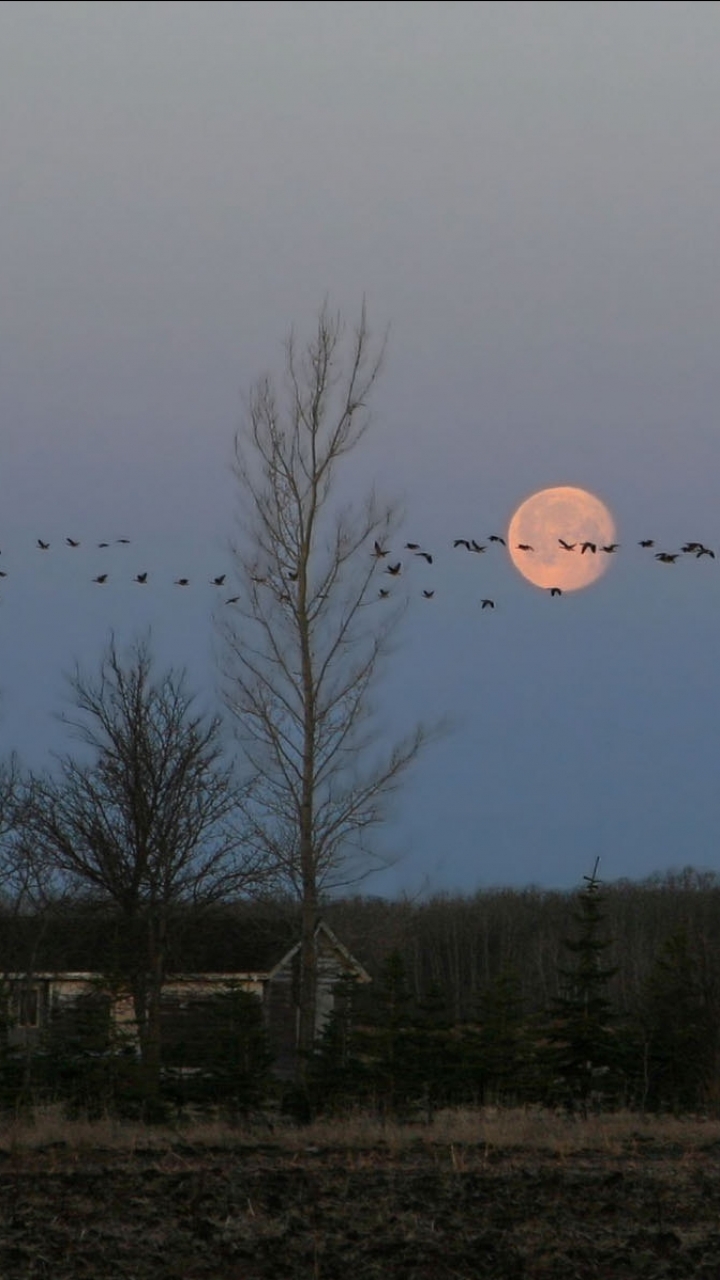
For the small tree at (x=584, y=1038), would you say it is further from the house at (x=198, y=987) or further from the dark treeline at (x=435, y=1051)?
the house at (x=198, y=987)

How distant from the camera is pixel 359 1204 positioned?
1330 cm

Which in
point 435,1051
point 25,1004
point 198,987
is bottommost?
point 435,1051

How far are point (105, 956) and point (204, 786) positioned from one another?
12.9ft

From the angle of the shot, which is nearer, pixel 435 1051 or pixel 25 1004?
pixel 435 1051

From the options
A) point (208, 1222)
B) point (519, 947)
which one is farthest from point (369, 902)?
point (519, 947)

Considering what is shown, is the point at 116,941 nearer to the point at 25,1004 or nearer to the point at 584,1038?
the point at 25,1004

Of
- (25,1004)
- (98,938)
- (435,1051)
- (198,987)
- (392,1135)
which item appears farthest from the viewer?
(198,987)

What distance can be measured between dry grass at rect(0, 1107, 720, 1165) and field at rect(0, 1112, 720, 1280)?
58 mm

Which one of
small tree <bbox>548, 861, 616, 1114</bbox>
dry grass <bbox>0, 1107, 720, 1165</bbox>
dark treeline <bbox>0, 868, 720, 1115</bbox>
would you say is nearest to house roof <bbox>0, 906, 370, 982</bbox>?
dark treeline <bbox>0, 868, 720, 1115</bbox>

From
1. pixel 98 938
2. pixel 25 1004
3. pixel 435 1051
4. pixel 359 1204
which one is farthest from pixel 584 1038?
pixel 359 1204

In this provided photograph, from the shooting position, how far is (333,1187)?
14.3 meters

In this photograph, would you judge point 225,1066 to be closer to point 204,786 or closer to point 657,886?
point 204,786

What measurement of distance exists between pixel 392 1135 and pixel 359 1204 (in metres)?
6.09

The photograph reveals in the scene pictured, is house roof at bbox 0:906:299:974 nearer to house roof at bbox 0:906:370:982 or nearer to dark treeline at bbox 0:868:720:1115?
house roof at bbox 0:906:370:982
